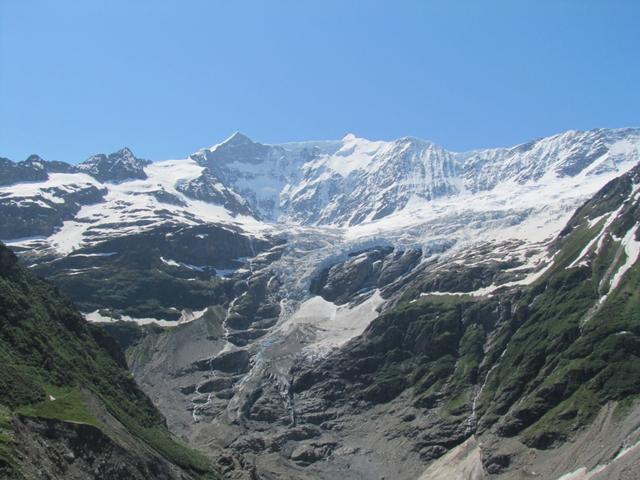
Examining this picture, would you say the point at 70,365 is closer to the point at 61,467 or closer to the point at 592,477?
the point at 61,467

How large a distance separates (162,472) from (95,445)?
2713 centimetres

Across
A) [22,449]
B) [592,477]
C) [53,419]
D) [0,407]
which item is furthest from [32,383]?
[592,477]

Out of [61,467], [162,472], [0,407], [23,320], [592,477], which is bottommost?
[592,477]

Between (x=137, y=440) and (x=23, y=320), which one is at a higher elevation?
(x=23, y=320)

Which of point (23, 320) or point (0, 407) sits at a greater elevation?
point (23, 320)

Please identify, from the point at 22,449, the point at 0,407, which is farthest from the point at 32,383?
the point at 22,449

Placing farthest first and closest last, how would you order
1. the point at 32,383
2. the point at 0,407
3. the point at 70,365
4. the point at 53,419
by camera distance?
the point at 70,365
the point at 32,383
the point at 53,419
the point at 0,407

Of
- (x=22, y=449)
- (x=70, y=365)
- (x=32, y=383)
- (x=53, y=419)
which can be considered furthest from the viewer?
(x=70, y=365)

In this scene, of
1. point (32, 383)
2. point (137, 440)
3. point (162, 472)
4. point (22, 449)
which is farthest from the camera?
point (137, 440)

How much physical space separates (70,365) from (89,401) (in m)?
19.8

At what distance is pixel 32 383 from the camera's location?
15912 cm

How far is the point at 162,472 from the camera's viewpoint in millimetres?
172750

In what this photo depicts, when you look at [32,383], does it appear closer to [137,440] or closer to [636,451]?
[137,440]

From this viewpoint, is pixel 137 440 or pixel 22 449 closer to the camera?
pixel 22 449
